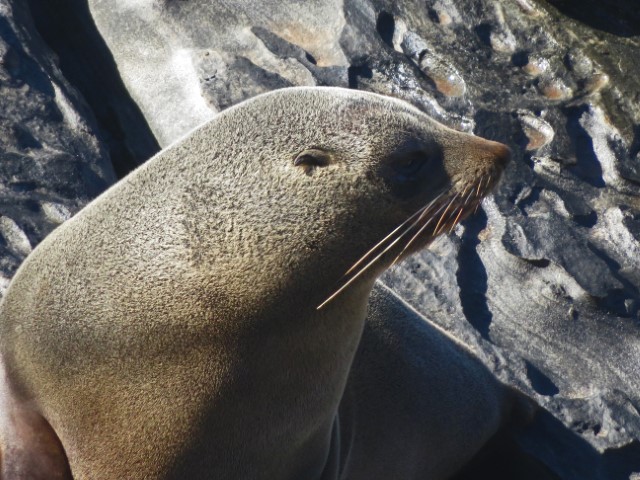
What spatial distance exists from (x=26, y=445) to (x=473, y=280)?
9.68ft

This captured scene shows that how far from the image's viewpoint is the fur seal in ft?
11.0

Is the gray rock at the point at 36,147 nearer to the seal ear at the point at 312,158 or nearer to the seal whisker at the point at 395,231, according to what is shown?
the seal ear at the point at 312,158

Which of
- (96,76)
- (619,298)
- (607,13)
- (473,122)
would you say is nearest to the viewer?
(619,298)

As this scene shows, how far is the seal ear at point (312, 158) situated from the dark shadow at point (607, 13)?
4.19 metres

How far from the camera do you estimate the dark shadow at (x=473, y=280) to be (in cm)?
558

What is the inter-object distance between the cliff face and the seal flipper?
1321mm

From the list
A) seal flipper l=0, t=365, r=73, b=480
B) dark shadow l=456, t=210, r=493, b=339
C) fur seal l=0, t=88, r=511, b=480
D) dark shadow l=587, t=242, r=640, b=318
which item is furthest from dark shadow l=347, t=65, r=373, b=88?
seal flipper l=0, t=365, r=73, b=480

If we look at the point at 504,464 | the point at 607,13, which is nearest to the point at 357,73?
the point at 607,13

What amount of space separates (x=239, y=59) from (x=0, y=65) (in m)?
1.52

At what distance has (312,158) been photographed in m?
3.46

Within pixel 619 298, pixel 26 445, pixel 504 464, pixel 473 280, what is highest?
pixel 26 445

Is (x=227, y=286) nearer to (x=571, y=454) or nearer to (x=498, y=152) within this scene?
(x=498, y=152)

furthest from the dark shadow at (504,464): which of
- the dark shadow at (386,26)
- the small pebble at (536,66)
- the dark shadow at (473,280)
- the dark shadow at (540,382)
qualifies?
the dark shadow at (386,26)

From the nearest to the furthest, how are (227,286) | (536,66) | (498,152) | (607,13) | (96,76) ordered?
(227,286)
(498,152)
(96,76)
(536,66)
(607,13)
